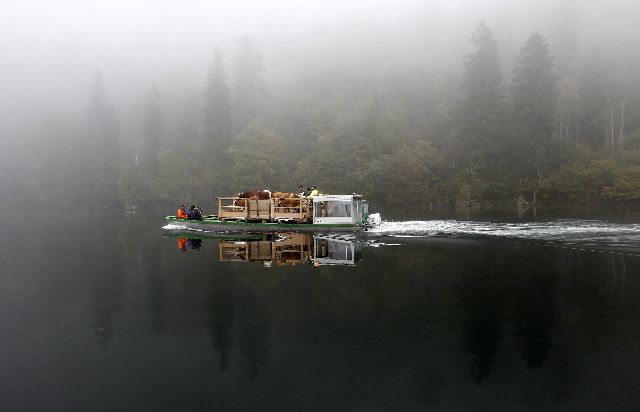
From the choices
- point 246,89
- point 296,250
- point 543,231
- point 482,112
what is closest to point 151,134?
point 246,89

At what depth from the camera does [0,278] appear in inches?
911

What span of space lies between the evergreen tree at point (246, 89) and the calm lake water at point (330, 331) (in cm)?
8347

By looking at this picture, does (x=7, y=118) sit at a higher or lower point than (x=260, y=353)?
higher

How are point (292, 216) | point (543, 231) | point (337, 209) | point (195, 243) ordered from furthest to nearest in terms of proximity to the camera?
point (292, 216), point (337, 209), point (543, 231), point (195, 243)

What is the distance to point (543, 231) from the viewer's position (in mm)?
34156

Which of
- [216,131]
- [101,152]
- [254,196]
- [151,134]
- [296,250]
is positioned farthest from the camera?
[101,152]

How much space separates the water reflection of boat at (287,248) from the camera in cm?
2559

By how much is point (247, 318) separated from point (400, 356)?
5591 millimetres

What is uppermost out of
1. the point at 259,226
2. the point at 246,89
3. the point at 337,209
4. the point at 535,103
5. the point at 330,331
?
the point at 246,89

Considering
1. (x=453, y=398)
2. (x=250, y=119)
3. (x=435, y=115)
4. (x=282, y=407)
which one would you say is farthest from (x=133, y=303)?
(x=250, y=119)

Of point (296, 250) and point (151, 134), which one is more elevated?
point (151, 134)

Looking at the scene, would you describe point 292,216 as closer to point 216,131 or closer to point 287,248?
point 287,248

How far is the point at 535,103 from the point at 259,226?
5828 cm

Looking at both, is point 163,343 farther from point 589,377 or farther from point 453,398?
point 589,377
